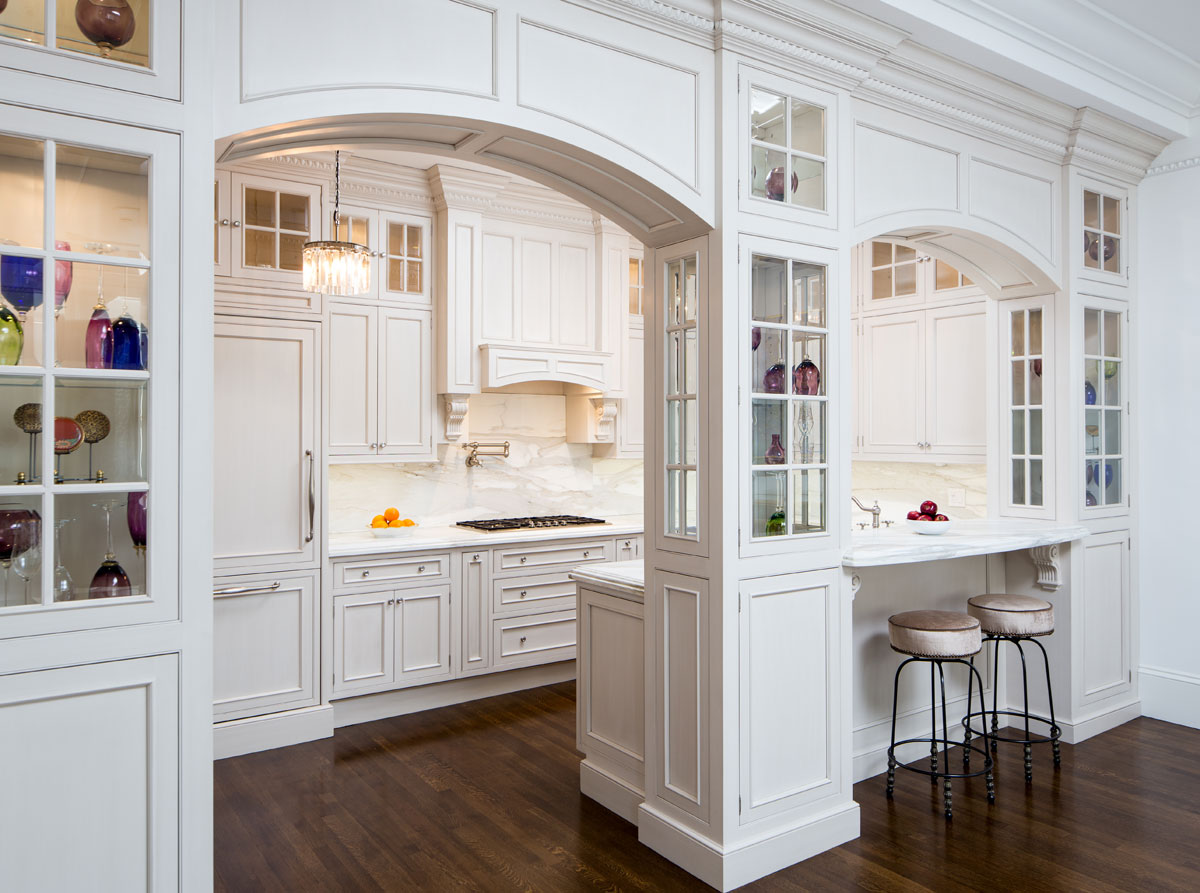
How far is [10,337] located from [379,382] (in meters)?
3.08

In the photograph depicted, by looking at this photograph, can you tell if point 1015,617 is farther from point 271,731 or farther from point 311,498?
point 271,731

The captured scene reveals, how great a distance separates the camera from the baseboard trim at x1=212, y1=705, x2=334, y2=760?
3.97 metres

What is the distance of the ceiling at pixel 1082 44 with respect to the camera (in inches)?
126

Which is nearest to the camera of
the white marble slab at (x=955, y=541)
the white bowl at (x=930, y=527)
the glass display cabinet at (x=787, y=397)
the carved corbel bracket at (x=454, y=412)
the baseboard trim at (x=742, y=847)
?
the baseboard trim at (x=742, y=847)

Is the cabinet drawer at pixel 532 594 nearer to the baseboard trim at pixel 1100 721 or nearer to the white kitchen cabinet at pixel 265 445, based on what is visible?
the white kitchen cabinet at pixel 265 445

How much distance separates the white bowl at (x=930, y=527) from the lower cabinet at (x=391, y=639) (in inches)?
100

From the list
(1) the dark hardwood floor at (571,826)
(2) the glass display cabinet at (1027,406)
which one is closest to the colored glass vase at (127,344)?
(1) the dark hardwood floor at (571,826)

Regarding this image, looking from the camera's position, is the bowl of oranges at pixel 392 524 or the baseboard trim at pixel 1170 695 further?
the bowl of oranges at pixel 392 524

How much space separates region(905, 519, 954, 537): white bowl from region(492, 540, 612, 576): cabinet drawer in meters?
1.95

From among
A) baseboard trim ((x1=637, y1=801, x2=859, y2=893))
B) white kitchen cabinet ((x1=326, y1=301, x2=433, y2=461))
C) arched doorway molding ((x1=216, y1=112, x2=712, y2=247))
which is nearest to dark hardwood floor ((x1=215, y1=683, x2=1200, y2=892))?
baseboard trim ((x1=637, y1=801, x2=859, y2=893))

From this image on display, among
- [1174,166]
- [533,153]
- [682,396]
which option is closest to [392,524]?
[682,396]

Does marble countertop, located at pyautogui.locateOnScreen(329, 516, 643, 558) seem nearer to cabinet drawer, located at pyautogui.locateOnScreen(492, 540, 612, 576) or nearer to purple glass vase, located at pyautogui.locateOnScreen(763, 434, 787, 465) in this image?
cabinet drawer, located at pyautogui.locateOnScreen(492, 540, 612, 576)

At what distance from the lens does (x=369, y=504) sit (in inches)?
204

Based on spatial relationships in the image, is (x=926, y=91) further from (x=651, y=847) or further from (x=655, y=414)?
(x=651, y=847)
